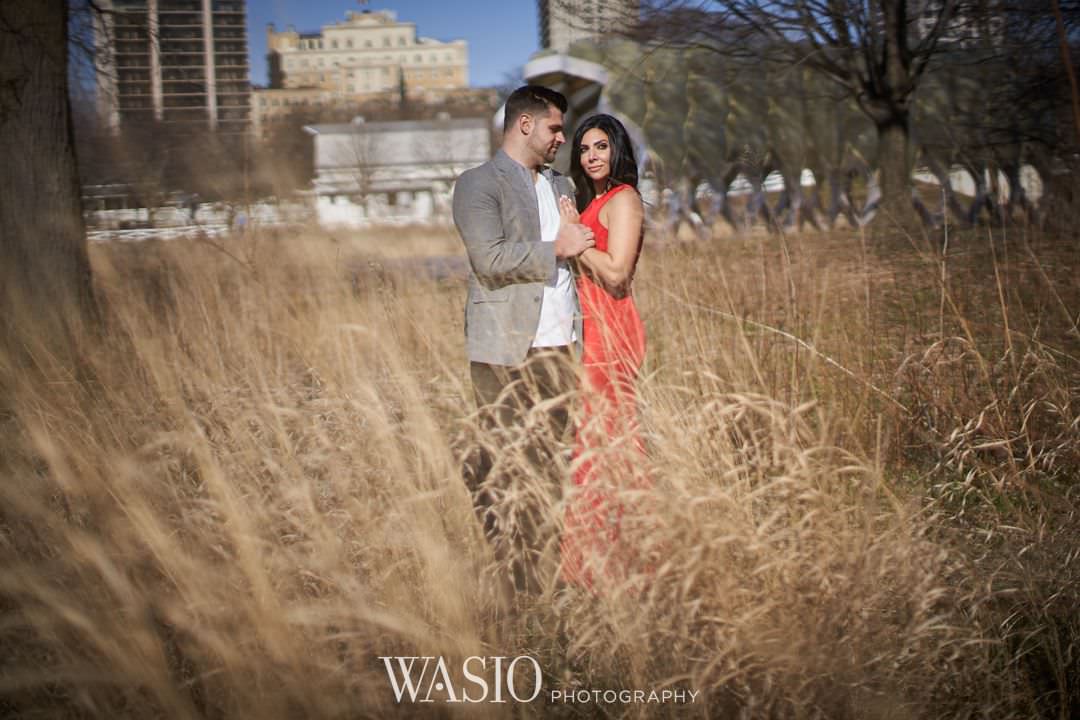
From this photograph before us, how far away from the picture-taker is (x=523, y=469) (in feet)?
7.97

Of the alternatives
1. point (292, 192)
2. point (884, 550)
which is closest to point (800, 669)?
point (884, 550)

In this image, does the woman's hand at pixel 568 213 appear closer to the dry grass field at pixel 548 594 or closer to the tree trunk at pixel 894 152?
the dry grass field at pixel 548 594

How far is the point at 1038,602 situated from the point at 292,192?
588 centimetres

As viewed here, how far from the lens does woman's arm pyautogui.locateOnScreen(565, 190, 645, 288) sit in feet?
9.41

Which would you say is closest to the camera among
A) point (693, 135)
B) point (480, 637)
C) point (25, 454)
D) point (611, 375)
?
point (480, 637)

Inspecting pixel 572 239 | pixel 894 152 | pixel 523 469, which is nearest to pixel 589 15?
pixel 894 152

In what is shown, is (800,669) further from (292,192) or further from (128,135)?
(128,135)

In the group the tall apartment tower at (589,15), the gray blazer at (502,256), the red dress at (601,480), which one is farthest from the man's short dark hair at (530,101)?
the tall apartment tower at (589,15)

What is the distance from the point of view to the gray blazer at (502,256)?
9.13 ft

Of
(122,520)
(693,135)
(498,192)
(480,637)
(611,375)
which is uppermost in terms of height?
(693,135)

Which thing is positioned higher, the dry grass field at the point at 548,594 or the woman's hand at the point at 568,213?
the woman's hand at the point at 568,213

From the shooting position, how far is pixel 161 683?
6.93 feet

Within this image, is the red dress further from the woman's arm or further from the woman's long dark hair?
the woman's long dark hair

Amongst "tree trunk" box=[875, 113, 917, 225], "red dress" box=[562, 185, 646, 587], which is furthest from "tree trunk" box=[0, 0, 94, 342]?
"tree trunk" box=[875, 113, 917, 225]
